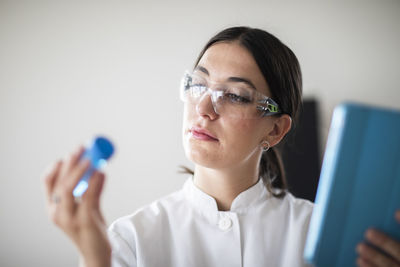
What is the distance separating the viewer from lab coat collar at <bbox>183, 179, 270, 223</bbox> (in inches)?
49.4

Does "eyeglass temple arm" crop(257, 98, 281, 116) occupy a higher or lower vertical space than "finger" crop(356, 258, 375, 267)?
higher

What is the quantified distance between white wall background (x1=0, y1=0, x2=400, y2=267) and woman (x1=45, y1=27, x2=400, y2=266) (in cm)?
128

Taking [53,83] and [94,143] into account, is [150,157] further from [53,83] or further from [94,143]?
[94,143]

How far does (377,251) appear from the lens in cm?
83

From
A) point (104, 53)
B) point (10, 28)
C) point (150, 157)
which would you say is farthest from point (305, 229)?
point (10, 28)

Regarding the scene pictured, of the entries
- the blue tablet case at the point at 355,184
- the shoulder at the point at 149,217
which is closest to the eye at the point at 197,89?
the shoulder at the point at 149,217

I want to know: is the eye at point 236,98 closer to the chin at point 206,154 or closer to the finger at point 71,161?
the chin at point 206,154

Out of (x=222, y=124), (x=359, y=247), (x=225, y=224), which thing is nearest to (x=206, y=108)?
(x=222, y=124)

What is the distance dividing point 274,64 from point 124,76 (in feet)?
5.11

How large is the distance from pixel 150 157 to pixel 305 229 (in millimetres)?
1589

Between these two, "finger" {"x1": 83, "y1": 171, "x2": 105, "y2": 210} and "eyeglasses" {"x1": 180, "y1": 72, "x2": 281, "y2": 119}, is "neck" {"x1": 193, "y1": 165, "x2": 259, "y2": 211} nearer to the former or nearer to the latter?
"eyeglasses" {"x1": 180, "y1": 72, "x2": 281, "y2": 119}

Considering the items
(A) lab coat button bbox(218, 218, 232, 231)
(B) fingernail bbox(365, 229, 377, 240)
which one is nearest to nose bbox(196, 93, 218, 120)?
(A) lab coat button bbox(218, 218, 232, 231)

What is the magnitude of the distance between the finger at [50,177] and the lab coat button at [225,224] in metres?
0.70

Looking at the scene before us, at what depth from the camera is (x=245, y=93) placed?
1.22 metres
